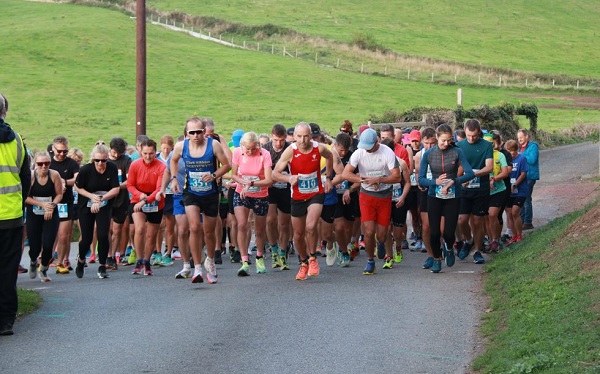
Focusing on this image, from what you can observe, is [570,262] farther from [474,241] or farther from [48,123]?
[48,123]

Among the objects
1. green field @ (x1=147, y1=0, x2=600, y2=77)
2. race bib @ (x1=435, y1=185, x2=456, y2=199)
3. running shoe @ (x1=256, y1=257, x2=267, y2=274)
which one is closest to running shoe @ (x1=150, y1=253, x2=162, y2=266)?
running shoe @ (x1=256, y1=257, x2=267, y2=274)

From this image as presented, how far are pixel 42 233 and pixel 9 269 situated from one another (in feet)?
14.7

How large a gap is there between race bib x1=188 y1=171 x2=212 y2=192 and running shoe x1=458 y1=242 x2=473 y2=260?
4.66 metres

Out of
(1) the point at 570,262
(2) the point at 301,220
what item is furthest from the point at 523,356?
(2) the point at 301,220

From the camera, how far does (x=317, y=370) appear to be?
9.17m

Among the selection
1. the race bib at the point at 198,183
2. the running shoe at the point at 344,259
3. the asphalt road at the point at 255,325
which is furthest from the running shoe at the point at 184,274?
the running shoe at the point at 344,259

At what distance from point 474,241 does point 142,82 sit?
1034 cm

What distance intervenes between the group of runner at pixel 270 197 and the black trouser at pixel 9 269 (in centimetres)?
328

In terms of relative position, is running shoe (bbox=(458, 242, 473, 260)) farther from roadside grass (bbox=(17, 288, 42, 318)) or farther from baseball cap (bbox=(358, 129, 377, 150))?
roadside grass (bbox=(17, 288, 42, 318))

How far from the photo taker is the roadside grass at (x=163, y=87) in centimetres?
5525

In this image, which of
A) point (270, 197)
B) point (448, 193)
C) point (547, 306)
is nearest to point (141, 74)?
point (270, 197)

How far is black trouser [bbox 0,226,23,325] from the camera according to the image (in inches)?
430

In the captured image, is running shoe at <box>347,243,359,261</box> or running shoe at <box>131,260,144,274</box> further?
running shoe at <box>347,243,359,261</box>

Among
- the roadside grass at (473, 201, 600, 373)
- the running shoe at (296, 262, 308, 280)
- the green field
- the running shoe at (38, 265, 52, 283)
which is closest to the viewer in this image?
the roadside grass at (473, 201, 600, 373)
